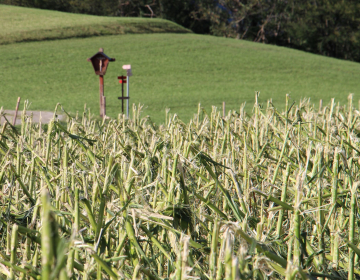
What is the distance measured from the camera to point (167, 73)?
16766 mm

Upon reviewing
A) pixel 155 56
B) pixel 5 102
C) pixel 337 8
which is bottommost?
pixel 5 102

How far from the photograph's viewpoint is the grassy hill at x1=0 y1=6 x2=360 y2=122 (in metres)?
12.6

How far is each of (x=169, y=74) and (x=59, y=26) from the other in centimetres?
792

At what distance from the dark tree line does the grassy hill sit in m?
9.29

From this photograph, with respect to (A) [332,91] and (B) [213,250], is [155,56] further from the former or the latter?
(B) [213,250]

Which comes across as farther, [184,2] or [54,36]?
[184,2]

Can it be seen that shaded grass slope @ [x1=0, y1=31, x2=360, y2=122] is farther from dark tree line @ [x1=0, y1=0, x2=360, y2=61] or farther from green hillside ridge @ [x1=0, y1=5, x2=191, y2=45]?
dark tree line @ [x1=0, y1=0, x2=360, y2=61]

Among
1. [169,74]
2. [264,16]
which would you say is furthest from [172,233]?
[264,16]

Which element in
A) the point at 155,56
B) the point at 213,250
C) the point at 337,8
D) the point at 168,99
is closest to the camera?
the point at 213,250

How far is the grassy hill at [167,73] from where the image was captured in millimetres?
12641

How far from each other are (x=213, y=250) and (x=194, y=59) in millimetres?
18744

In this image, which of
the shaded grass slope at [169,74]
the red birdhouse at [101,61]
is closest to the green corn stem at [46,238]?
the red birdhouse at [101,61]

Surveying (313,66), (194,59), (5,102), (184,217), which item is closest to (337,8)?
(313,66)

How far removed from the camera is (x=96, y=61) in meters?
7.68
